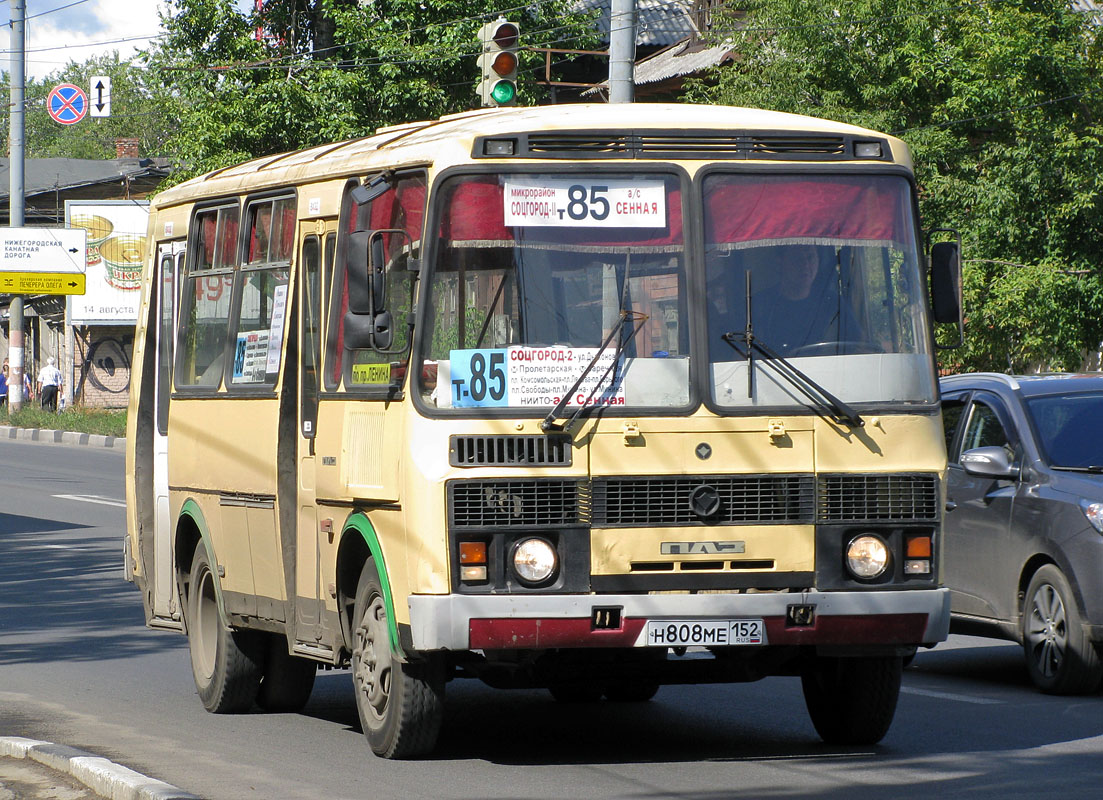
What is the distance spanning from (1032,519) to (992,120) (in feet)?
51.0

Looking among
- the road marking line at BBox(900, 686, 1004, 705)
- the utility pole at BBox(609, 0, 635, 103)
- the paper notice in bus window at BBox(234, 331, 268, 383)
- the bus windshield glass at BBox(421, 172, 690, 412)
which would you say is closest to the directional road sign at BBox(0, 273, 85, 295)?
the utility pole at BBox(609, 0, 635, 103)

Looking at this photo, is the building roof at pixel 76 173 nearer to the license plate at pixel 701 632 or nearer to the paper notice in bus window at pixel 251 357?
the paper notice in bus window at pixel 251 357

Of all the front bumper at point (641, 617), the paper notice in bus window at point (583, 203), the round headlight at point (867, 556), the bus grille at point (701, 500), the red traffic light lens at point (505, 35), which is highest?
the red traffic light lens at point (505, 35)

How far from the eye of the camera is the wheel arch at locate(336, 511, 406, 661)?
25.2 ft

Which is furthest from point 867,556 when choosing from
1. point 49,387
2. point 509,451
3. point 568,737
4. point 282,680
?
point 49,387

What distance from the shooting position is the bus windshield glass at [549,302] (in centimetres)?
740

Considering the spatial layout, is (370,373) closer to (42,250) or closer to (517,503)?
(517,503)

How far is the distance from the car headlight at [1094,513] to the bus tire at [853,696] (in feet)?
6.22

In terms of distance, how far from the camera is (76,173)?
72.6m

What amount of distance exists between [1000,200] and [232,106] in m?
17.0

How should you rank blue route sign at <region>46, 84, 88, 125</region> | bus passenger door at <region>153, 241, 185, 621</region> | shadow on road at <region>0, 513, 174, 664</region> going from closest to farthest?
1. bus passenger door at <region>153, 241, 185, 621</region>
2. shadow on road at <region>0, 513, 174, 664</region>
3. blue route sign at <region>46, 84, 88, 125</region>

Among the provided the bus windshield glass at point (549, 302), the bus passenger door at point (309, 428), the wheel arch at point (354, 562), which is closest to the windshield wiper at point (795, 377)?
the bus windshield glass at point (549, 302)

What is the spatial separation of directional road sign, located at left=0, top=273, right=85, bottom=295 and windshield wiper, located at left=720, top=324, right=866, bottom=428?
39002 mm

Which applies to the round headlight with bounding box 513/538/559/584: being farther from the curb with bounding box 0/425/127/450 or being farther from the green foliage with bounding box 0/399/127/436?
the green foliage with bounding box 0/399/127/436
